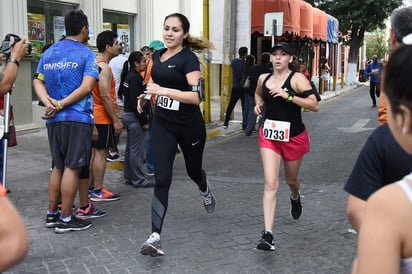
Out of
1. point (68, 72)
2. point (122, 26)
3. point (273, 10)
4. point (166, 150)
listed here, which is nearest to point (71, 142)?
point (68, 72)

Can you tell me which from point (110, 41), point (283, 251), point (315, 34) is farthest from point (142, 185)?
point (315, 34)

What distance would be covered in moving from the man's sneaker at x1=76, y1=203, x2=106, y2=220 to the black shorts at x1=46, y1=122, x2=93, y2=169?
73cm

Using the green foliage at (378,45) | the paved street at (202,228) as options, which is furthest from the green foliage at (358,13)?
the paved street at (202,228)

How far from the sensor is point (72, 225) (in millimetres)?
5066

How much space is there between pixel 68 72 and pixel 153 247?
1768mm

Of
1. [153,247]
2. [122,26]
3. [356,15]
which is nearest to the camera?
[153,247]

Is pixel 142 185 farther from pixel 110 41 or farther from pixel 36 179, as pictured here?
pixel 110 41

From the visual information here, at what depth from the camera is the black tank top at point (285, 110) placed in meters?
4.81

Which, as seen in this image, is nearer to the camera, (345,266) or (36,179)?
(345,266)

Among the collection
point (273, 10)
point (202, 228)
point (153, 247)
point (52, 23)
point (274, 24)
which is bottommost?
point (202, 228)

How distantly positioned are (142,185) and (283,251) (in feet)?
9.14

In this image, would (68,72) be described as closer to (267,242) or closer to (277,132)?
(277,132)

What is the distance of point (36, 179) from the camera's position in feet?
23.3

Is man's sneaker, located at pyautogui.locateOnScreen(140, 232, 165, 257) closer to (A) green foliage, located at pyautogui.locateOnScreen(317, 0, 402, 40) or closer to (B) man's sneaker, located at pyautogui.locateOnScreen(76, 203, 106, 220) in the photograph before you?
(B) man's sneaker, located at pyautogui.locateOnScreen(76, 203, 106, 220)
